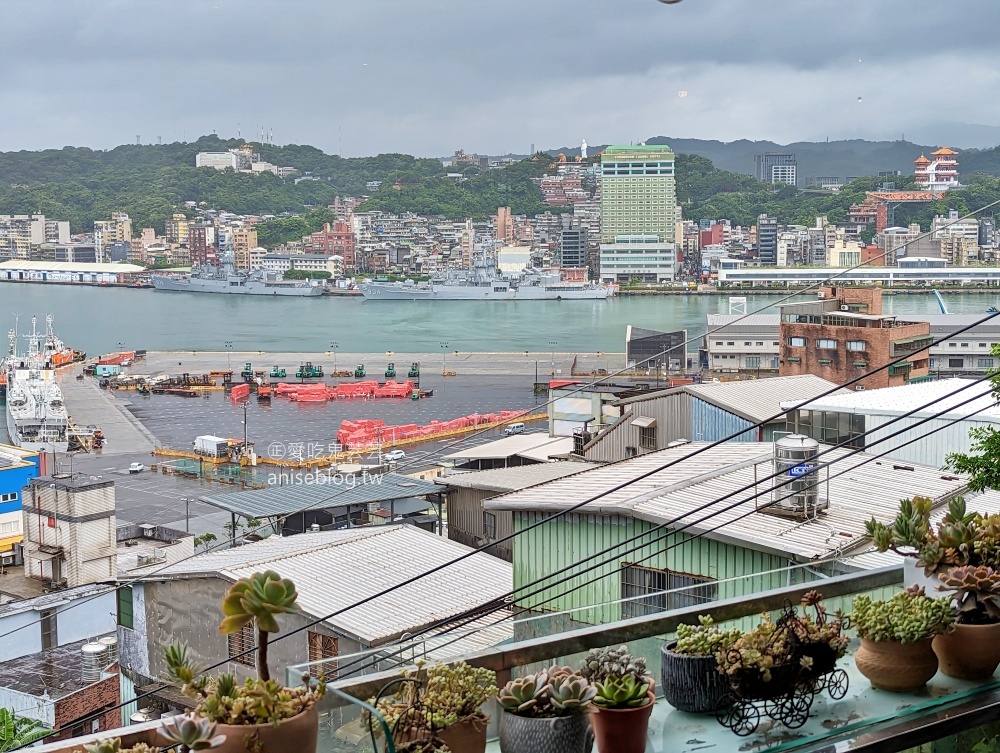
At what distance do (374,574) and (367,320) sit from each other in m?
23.6

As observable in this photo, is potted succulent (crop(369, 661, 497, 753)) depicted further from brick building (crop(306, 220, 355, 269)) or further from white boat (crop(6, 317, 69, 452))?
brick building (crop(306, 220, 355, 269))

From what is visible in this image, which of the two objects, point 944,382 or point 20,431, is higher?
point 944,382

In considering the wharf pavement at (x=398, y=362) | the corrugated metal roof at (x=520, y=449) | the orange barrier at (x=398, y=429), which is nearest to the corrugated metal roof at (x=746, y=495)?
the corrugated metal roof at (x=520, y=449)

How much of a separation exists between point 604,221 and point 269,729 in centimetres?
4206

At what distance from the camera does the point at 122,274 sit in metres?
39.2

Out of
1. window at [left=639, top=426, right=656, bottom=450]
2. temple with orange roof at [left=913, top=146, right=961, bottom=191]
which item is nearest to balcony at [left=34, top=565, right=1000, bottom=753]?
window at [left=639, top=426, right=656, bottom=450]

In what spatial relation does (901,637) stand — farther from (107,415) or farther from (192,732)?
(107,415)

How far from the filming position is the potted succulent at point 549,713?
629 mm

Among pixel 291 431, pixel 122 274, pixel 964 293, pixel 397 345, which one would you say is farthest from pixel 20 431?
pixel 122 274

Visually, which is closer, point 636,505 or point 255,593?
point 255,593

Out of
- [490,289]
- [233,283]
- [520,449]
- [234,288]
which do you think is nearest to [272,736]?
[520,449]

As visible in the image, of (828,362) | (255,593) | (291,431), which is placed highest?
(255,593)

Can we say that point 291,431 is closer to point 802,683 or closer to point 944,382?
point 944,382

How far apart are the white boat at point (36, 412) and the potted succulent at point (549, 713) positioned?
9784 millimetres
